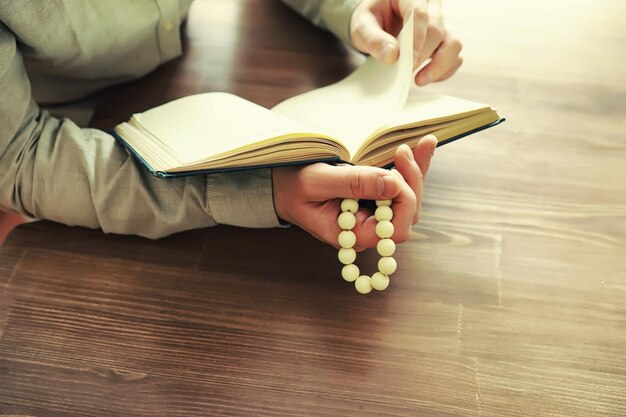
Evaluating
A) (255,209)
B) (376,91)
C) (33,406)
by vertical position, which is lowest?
(33,406)

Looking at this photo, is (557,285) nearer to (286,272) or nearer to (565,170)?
(565,170)

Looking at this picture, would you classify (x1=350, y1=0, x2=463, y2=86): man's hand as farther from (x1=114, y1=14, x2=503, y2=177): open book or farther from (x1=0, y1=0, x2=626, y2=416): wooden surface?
(x1=0, y1=0, x2=626, y2=416): wooden surface

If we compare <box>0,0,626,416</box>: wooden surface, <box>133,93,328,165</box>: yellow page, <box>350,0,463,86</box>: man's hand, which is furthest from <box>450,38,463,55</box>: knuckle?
<box>133,93,328,165</box>: yellow page

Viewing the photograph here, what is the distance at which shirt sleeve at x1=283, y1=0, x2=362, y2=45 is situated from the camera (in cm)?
96

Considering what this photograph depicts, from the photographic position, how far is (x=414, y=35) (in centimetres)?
83

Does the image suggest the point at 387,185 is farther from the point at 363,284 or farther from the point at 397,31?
the point at 397,31

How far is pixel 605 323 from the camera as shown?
77cm

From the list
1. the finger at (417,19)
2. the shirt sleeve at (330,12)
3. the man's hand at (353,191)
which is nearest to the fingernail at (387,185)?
the man's hand at (353,191)

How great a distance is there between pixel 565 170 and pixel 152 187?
1.88 feet

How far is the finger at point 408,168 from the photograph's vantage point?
73cm

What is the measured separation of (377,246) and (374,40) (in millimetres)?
292

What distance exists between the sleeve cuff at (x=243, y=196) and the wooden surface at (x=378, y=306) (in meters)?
0.05

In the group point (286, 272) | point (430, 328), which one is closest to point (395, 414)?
point (430, 328)

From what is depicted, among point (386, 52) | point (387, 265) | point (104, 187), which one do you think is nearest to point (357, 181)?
point (387, 265)
